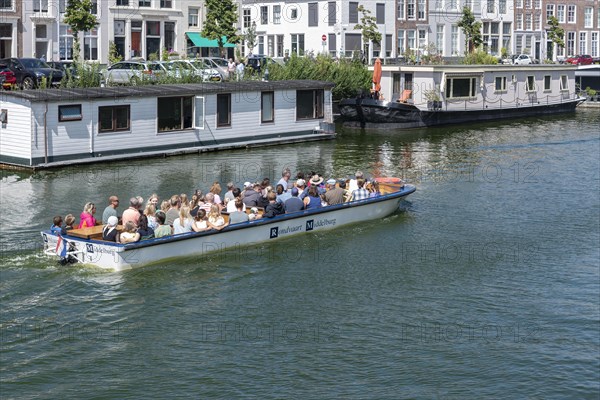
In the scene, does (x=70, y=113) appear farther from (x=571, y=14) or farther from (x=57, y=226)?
(x=571, y=14)

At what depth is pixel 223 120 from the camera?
158 feet

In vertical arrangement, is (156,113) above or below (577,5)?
below

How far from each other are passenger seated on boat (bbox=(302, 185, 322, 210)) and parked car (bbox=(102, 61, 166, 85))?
802 inches

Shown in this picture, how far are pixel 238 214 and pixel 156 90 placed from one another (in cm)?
1794

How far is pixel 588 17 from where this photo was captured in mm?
106438

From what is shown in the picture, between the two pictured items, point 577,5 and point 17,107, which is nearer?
point 17,107

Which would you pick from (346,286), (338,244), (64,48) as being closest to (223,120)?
(338,244)

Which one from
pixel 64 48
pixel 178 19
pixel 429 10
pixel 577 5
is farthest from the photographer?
pixel 577 5

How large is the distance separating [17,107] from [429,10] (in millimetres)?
55876

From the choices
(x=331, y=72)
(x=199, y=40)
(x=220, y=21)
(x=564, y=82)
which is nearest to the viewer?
(x=331, y=72)

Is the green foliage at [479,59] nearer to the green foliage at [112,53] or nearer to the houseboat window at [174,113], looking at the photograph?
the green foliage at [112,53]

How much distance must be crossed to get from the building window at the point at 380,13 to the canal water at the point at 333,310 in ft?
167

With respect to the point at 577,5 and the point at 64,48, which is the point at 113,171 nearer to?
the point at 64,48

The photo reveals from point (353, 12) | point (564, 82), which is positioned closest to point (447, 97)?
point (564, 82)
